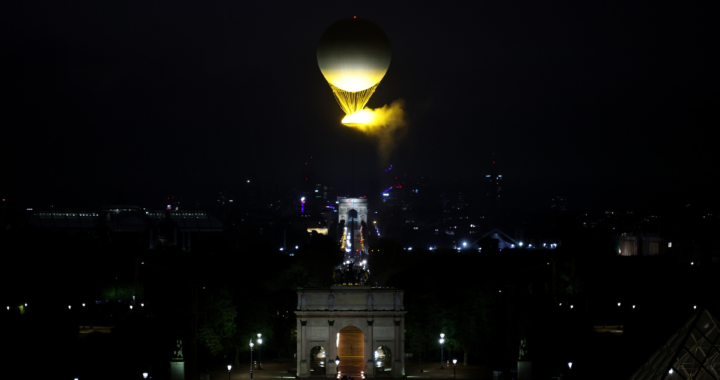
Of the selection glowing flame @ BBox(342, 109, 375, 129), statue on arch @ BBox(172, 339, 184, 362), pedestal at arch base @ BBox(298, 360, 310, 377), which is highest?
glowing flame @ BBox(342, 109, 375, 129)

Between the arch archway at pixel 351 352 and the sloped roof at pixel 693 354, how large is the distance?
22.2 m

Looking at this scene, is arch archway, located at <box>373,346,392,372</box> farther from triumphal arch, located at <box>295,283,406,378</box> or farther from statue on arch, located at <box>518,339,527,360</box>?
statue on arch, located at <box>518,339,527,360</box>

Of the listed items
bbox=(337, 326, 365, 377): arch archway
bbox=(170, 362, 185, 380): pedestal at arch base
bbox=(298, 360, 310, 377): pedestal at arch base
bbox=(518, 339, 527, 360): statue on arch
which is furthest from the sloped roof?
bbox=(170, 362, 185, 380): pedestal at arch base

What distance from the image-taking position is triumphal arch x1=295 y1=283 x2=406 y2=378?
174 feet

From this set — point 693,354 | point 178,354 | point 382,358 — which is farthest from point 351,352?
point 693,354

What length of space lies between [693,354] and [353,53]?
74.2 ft

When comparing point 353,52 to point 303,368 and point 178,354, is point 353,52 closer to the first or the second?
point 178,354

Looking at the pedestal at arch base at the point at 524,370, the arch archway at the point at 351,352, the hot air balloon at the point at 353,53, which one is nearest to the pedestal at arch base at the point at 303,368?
the arch archway at the point at 351,352

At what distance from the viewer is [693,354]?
110 ft

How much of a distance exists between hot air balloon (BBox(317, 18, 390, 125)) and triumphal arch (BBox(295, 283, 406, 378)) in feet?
43.7

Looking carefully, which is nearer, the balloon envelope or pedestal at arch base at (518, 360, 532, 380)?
the balloon envelope

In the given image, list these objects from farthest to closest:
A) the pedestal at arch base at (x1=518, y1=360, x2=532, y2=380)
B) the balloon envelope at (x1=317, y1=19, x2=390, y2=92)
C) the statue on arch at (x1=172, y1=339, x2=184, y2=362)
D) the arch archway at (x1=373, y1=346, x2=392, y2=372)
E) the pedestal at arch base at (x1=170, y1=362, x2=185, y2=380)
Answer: the arch archway at (x1=373, y1=346, x2=392, y2=372)
the pedestal at arch base at (x1=518, y1=360, x2=532, y2=380)
the balloon envelope at (x1=317, y1=19, x2=390, y2=92)
the statue on arch at (x1=172, y1=339, x2=184, y2=362)
the pedestal at arch base at (x1=170, y1=362, x2=185, y2=380)

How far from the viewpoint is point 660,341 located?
5294 centimetres

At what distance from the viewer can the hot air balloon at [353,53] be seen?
4656 cm
